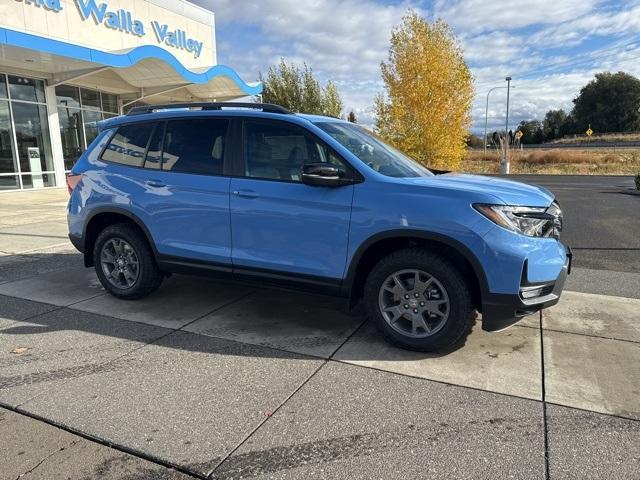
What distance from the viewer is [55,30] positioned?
688 inches

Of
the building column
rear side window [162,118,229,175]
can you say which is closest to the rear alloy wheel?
rear side window [162,118,229,175]

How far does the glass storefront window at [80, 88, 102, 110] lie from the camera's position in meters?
20.8

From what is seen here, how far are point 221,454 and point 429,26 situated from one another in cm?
1907

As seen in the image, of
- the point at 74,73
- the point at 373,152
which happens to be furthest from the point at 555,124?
the point at 373,152

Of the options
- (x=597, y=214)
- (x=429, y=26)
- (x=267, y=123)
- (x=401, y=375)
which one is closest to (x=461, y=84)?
(x=429, y=26)

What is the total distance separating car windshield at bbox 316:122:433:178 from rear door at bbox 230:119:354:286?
0.27 metres

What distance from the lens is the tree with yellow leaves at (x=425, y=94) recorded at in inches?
709

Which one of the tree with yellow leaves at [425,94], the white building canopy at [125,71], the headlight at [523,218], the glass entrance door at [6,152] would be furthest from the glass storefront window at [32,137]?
the headlight at [523,218]

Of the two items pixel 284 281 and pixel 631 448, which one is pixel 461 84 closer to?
pixel 284 281

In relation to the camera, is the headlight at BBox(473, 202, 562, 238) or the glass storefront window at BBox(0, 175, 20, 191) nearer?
the headlight at BBox(473, 202, 562, 238)

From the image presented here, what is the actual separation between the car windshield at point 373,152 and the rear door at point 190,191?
1063 mm

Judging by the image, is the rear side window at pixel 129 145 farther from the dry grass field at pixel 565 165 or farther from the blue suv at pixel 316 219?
the dry grass field at pixel 565 165

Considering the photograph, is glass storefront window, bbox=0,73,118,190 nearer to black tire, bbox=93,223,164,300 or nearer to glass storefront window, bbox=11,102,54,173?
glass storefront window, bbox=11,102,54,173

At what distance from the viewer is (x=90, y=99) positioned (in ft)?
70.0
